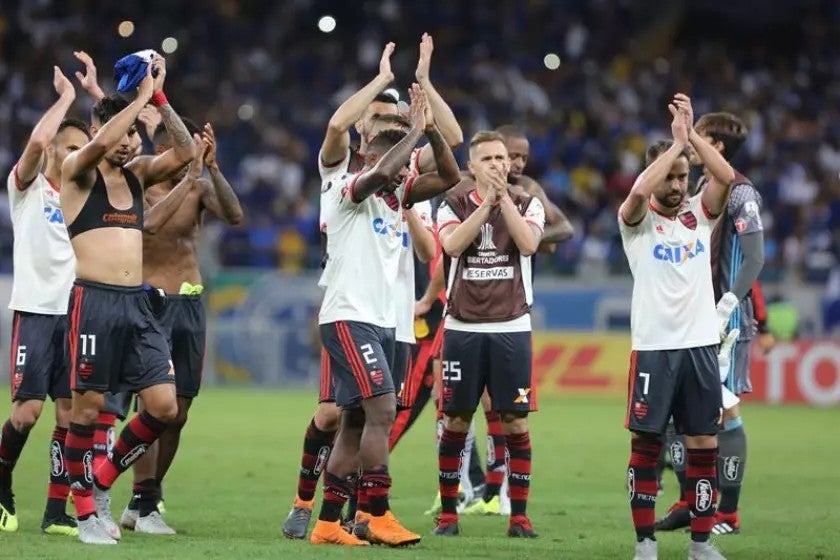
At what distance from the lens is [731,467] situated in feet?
35.1

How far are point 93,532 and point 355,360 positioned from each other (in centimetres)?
191

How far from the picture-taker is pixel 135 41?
3297 cm

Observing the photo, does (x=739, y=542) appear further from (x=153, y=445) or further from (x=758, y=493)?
(x=153, y=445)

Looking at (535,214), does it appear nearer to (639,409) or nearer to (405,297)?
(405,297)

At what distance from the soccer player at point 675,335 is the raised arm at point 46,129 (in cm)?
356

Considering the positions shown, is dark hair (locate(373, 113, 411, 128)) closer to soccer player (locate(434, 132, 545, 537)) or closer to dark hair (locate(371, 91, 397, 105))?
soccer player (locate(434, 132, 545, 537))

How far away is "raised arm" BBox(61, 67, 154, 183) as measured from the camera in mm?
9023

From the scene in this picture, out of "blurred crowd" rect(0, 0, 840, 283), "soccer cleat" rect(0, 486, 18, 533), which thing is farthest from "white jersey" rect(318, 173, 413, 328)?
"blurred crowd" rect(0, 0, 840, 283)

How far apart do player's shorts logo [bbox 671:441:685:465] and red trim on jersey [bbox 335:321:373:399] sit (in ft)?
9.35

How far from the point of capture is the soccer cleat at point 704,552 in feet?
29.0

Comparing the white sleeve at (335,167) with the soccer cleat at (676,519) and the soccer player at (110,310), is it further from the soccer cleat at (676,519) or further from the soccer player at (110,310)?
the soccer cleat at (676,519)

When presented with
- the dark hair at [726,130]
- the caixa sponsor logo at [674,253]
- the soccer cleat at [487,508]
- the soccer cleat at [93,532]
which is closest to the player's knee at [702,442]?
the caixa sponsor logo at [674,253]

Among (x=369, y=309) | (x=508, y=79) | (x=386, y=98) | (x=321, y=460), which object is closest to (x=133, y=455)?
(x=321, y=460)

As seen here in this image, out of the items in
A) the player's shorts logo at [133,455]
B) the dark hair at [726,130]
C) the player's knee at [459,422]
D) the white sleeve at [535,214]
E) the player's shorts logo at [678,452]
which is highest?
the dark hair at [726,130]
